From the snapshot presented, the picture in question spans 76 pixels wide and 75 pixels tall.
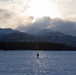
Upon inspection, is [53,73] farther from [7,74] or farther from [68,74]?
[7,74]

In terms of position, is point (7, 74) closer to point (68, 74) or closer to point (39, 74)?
point (39, 74)

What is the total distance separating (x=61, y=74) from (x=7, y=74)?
886 centimetres

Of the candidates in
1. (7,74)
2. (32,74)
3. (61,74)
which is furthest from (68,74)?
(7,74)

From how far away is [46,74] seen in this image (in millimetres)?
61500

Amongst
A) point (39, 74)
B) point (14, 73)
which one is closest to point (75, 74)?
point (39, 74)

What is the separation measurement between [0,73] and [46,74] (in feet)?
25.4

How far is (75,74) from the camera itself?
60.9 metres

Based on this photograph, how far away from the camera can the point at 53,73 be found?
63375 millimetres

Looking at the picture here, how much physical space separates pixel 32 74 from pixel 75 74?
700 centimetres

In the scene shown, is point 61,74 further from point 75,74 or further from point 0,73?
point 0,73

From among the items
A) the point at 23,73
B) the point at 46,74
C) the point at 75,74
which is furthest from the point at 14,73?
the point at 75,74

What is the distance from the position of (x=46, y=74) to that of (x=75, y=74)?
4734 mm

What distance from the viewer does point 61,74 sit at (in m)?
61.7

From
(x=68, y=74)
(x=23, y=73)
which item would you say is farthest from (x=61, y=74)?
(x=23, y=73)
